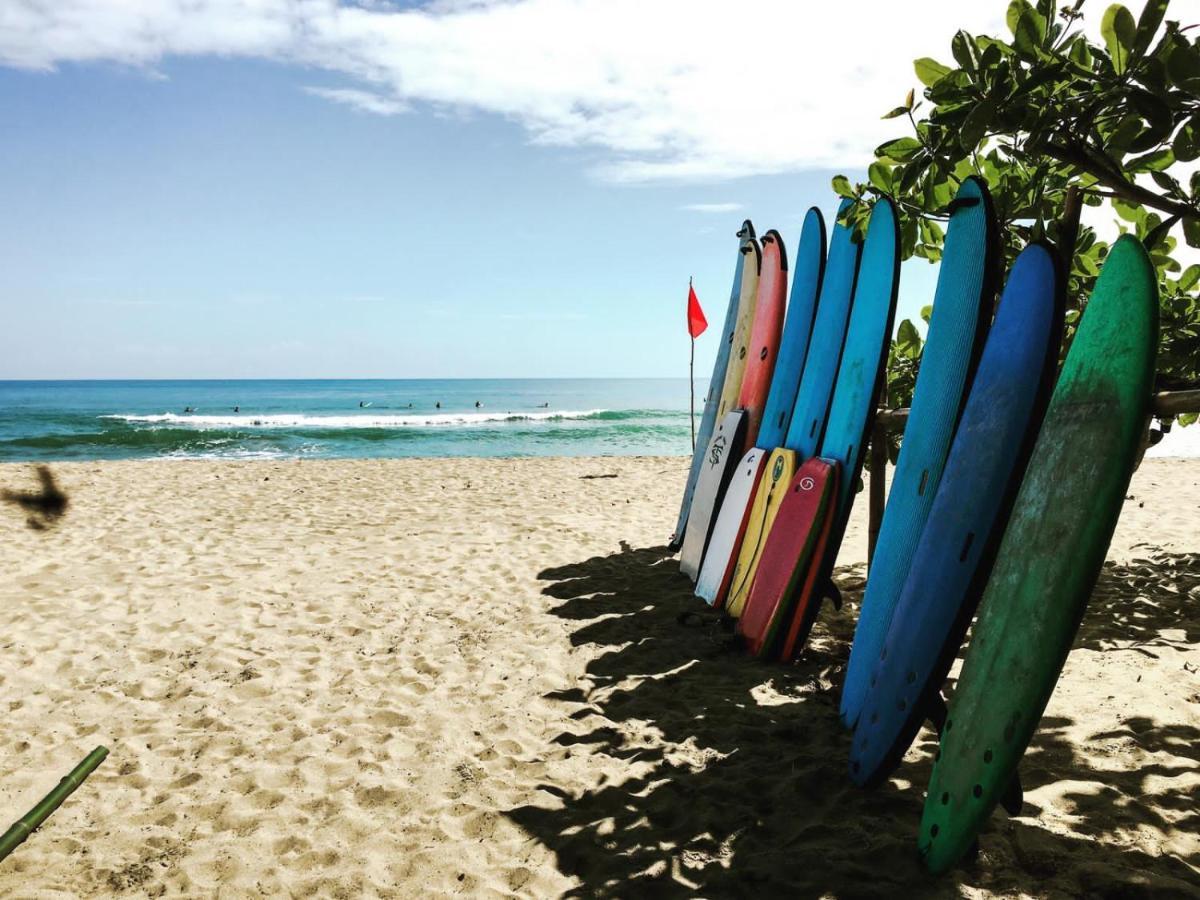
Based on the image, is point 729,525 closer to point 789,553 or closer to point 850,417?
point 789,553

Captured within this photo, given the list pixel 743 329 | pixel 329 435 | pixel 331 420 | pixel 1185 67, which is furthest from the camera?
pixel 331 420

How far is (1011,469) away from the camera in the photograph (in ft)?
7.27

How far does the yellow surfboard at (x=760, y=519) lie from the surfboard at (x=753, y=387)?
61 centimetres

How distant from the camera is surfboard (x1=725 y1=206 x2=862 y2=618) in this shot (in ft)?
13.2

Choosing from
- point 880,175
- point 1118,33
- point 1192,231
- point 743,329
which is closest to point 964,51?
point 1118,33

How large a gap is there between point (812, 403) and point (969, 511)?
6.04 ft

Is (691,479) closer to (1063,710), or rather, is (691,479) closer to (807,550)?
(807,550)

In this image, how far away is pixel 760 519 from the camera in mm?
4105

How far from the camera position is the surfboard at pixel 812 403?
13.2 feet

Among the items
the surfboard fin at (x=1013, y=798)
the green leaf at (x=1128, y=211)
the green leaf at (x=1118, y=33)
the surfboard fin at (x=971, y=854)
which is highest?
the green leaf at (x=1118, y=33)

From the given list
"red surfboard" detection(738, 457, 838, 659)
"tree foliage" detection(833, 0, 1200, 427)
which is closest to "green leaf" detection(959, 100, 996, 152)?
"tree foliage" detection(833, 0, 1200, 427)

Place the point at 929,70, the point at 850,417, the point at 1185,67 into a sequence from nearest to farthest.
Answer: the point at 1185,67
the point at 929,70
the point at 850,417

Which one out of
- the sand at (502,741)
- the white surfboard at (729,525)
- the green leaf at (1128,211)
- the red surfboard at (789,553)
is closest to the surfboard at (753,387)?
the white surfboard at (729,525)

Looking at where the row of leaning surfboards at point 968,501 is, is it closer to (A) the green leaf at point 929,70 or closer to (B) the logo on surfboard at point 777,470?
(B) the logo on surfboard at point 777,470
